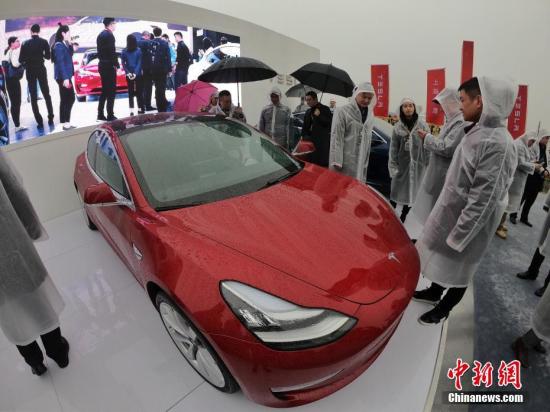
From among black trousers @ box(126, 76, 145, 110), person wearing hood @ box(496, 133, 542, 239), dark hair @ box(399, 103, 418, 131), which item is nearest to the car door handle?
dark hair @ box(399, 103, 418, 131)

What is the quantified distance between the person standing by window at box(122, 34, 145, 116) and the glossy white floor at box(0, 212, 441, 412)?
12.3 ft

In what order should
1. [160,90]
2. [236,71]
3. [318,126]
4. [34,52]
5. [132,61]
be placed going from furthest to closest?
[160,90]
[132,61]
[236,71]
[318,126]
[34,52]

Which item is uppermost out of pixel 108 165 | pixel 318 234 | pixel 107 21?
pixel 107 21

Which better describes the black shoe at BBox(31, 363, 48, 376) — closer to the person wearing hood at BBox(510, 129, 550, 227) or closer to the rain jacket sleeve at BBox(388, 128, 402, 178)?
the rain jacket sleeve at BBox(388, 128, 402, 178)

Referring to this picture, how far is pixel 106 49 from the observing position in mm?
4500

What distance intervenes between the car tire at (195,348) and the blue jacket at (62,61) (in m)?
3.75

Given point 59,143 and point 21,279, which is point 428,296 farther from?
point 59,143

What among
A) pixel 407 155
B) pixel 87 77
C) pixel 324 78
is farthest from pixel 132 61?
pixel 407 155

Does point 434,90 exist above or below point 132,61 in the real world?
below

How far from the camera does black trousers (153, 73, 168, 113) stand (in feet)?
17.7

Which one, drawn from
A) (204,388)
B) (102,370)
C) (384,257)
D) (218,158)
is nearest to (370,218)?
(384,257)

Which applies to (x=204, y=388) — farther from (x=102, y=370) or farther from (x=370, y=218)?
(x=370, y=218)

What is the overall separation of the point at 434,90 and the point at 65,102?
5.92 meters

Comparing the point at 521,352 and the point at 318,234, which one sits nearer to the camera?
the point at 318,234
